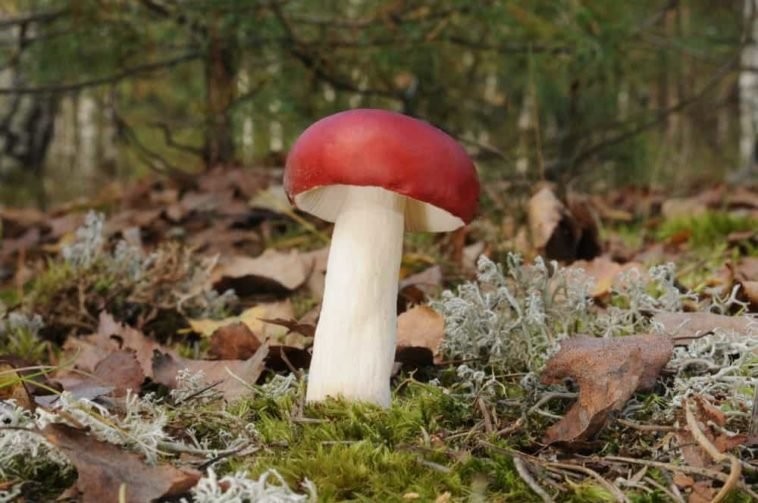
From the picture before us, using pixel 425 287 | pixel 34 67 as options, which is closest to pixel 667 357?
pixel 425 287

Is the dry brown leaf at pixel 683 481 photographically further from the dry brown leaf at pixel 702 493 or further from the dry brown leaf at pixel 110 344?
the dry brown leaf at pixel 110 344

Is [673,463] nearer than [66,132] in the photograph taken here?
Yes

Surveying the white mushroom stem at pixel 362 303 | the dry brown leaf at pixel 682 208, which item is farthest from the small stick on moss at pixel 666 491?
the dry brown leaf at pixel 682 208

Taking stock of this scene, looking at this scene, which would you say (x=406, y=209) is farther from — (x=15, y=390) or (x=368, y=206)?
(x=15, y=390)

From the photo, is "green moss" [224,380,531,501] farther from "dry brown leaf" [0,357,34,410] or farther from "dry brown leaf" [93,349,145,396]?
"dry brown leaf" [0,357,34,410]

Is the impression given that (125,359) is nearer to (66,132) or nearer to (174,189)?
(174,189)

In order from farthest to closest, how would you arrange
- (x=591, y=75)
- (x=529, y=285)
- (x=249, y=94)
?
(x=591, y=75), (x=249, y=94), (x=529, y=285)

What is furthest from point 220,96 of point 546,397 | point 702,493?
point 702,493
